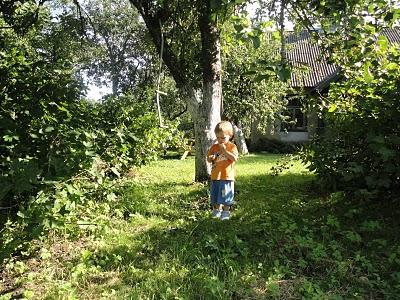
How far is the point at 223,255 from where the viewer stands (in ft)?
14.7

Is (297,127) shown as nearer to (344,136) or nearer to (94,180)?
(344,136)

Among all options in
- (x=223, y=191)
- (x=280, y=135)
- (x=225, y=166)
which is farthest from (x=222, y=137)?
(x=280, y=135)

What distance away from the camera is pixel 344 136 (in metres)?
6.00

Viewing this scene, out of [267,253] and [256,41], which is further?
[267,253]

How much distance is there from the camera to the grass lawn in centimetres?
390

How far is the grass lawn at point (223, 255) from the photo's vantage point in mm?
3904

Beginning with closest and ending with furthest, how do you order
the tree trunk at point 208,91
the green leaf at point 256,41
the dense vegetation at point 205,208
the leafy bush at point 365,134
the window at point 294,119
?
the green leaf at point 256,41, the dense vegetation at point 205,208, the leafy bush at point 365,134, the tree trunk at point 208,91, the window at point 294,119

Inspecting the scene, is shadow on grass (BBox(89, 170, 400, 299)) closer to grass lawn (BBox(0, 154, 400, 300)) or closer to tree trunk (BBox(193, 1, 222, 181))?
grass lawn (BBox(0, 154, 400, 300))

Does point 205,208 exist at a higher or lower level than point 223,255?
higher

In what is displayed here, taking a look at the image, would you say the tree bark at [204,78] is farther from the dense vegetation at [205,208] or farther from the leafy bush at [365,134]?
the leafy bush at [365,134]

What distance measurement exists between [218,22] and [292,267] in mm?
4680

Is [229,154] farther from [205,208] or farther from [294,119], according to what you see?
[294,119]

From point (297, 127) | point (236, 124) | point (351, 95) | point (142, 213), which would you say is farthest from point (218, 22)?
point (297, 127)

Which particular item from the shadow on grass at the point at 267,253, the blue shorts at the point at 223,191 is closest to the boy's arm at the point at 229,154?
the blue shorts at the point at 223,191
